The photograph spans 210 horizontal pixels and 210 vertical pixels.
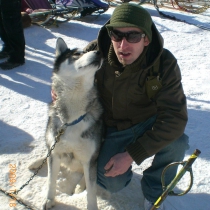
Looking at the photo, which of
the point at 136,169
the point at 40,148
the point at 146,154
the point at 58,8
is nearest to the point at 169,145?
the point at 146,154

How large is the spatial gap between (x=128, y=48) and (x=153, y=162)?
74 cm

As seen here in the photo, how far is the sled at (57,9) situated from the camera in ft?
18.8

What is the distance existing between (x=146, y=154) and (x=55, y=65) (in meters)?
0.81

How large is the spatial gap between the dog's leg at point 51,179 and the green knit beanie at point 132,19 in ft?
2.95

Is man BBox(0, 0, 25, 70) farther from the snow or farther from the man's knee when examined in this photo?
the man's knee

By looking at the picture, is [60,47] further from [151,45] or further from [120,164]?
[120,164]

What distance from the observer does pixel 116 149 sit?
1985mm

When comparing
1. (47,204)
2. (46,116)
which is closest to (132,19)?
(47,204)

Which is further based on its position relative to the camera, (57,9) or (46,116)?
(57,9)

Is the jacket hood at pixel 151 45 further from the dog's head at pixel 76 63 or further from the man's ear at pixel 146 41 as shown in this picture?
the dog's head at pixel 76 63

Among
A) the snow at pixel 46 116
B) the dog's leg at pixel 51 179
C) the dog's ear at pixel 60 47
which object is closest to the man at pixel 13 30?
the snow at pixel 46 116

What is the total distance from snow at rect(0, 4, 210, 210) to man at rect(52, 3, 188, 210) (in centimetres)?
26

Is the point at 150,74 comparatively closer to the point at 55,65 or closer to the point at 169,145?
the point at 169,145

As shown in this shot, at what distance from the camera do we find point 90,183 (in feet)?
6.14
